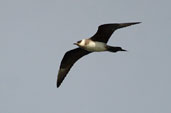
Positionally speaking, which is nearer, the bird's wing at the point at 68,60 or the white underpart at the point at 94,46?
the white underpart at the point at 94,46

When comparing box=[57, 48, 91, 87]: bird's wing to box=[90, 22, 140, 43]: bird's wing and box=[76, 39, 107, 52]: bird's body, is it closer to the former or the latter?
box=[76, 39, 107, 52]: bird's body

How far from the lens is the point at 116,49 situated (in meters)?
14.2

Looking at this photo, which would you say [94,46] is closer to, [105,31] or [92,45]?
[92,45]

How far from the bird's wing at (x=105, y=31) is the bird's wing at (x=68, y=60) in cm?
138

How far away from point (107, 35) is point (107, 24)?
28.5 inches

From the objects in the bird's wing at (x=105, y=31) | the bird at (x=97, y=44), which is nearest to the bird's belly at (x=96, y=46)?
the bird at (x=97, y=44)

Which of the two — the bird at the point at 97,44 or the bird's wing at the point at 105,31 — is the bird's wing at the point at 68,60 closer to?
the bird at the point at 97,44

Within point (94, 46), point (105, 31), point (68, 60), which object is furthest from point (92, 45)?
point (68, 60)

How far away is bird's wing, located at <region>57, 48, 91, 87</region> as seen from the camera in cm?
1597

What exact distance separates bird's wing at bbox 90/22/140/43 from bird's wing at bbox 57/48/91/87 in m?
1.38

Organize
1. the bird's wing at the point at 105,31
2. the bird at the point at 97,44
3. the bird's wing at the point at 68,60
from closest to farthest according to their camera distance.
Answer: the bird's wing at the point at 105,31, the bird at the point at 97,44, the bird's wing at the point at 68,60

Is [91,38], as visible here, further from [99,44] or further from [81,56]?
[81,56]

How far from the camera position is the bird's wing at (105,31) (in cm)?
1398

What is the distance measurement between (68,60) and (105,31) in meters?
2.59
